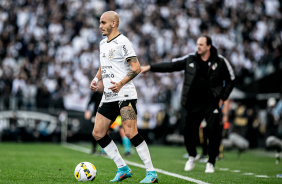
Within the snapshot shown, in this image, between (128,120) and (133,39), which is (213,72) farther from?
(133,39)

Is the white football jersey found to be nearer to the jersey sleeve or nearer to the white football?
the jersey sleeve

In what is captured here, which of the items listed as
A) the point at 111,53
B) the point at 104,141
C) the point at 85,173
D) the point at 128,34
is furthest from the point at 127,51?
the point at 128,34

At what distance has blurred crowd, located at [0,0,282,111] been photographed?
22.0 metres

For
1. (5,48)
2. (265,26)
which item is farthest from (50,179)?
(265,26)

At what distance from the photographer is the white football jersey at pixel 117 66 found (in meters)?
6.04

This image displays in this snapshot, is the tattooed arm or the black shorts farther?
the black shorts

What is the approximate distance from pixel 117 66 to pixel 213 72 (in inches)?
110

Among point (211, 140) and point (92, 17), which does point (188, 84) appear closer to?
point (211, 140)

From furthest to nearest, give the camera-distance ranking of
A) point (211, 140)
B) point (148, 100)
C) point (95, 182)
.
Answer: point (148, 100), point (211, 140), point (95, 182)

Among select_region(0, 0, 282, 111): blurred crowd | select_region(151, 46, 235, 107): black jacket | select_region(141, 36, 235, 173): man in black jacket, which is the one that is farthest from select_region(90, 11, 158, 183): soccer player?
select_region(0, 0, 282, 111): blurred crowd

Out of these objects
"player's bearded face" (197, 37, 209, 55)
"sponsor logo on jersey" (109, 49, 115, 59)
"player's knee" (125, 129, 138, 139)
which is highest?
"player's bearded face" (197, 37, 209, 55)

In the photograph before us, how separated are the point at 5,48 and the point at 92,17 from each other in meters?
5.37

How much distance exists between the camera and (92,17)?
26.7 meters

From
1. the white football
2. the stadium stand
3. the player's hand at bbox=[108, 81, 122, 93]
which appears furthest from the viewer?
the stadium stand
